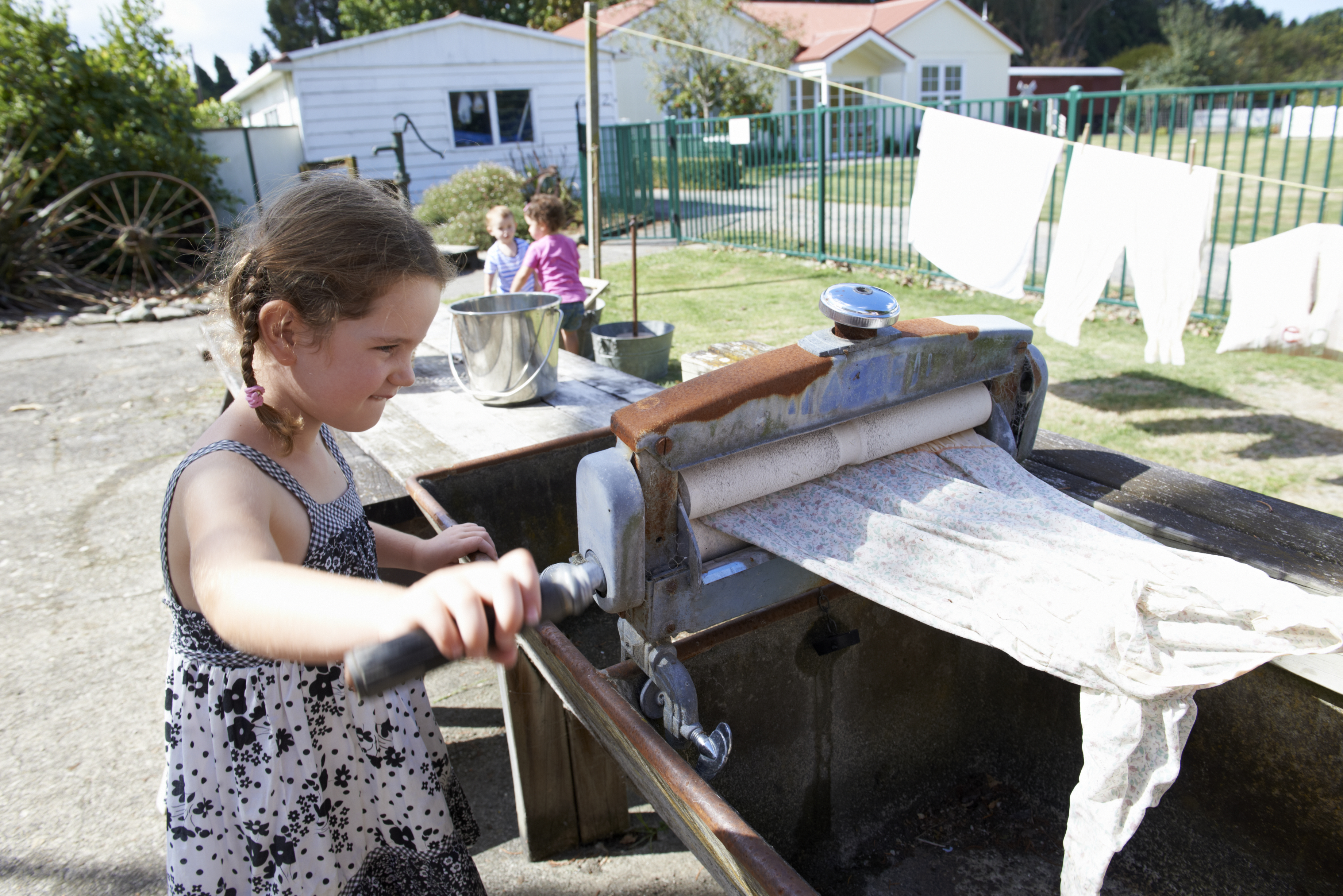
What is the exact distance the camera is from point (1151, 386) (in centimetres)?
506

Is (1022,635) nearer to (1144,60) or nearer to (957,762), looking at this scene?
(957,762)

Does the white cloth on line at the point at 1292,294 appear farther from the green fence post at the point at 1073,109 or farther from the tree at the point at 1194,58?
the tree at the point at 1194,58

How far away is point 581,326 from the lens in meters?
5.52

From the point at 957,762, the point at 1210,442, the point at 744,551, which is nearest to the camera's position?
A: the point at 744,551

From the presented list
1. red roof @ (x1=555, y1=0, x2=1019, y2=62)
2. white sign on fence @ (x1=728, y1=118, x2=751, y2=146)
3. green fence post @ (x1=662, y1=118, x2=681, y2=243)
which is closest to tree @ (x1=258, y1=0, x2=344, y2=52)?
red roof @ (x1=555, y1=0, x2=1019, y2=62)

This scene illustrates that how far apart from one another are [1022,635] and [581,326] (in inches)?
184

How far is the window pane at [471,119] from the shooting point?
14.8 metres

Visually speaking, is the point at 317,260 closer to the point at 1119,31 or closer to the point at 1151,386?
the point at 1151,386

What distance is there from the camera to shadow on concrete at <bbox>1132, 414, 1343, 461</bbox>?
4.04 m

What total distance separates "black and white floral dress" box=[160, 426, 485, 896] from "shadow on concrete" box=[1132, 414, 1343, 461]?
4.19 meters

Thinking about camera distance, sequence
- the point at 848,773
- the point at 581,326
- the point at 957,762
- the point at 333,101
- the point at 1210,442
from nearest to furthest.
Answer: the point at 848,773
the point at 957,762
the point at 1210,442
the point at 581,326
the point at 333,101

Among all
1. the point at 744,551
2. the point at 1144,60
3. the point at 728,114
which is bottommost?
the point at 744,551

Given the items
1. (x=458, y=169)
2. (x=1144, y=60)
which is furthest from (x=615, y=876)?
(x=1144, y=60)

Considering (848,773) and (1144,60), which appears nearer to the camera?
(848,773)
